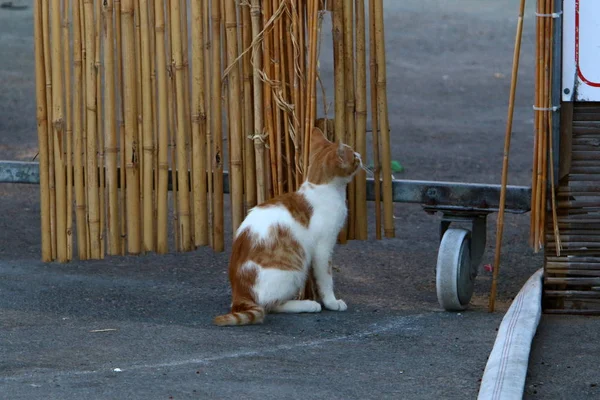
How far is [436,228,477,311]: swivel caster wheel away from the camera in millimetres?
4305

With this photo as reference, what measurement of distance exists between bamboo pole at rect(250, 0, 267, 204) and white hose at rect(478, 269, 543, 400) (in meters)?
1.19

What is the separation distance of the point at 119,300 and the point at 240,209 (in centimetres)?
66

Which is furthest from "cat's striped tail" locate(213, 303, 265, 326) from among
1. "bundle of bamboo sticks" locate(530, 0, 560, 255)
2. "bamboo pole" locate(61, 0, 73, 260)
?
"bundle of bamboo sticks" locate(530, 0, 560, 255)

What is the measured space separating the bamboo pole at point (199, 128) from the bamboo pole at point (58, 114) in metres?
0.61

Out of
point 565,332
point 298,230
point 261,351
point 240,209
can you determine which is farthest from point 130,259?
point 565,332

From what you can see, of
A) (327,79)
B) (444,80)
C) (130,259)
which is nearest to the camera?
(130,259)

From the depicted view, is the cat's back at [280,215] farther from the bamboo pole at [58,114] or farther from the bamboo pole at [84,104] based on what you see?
the bamboo pole at [58,114]

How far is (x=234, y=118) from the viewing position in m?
4.63

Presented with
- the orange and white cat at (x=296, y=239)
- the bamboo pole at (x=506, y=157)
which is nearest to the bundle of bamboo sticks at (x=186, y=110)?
the orange and white cat at (x=296, y=239)

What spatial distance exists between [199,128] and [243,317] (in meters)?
0.94

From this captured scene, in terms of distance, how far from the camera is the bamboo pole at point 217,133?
4609mm

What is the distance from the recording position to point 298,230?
4.38 meters

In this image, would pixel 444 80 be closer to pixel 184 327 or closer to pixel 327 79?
pixel 327 79

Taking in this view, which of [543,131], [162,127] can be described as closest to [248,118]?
[162,127]
